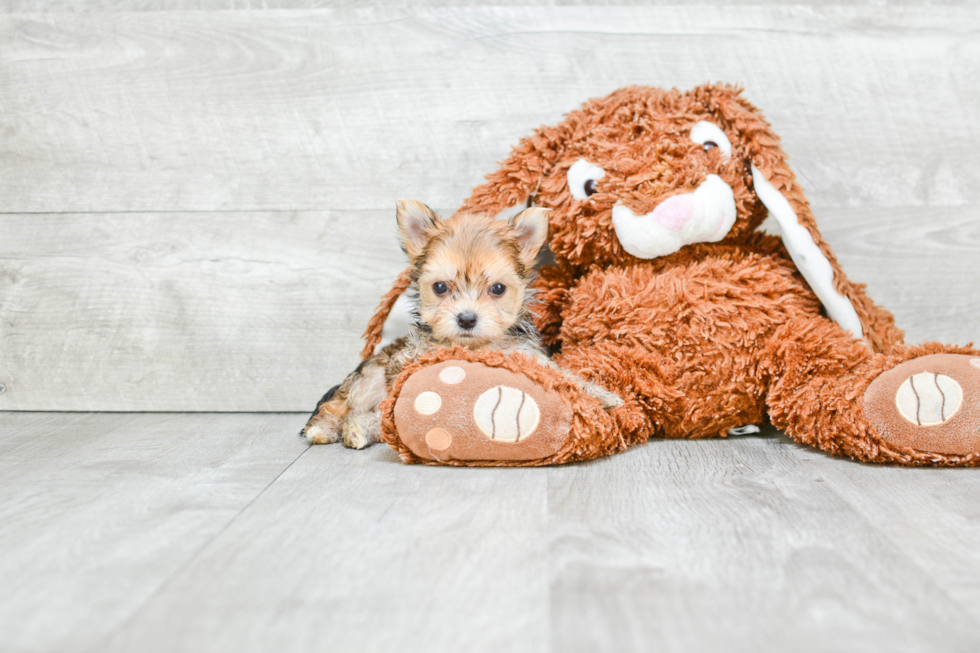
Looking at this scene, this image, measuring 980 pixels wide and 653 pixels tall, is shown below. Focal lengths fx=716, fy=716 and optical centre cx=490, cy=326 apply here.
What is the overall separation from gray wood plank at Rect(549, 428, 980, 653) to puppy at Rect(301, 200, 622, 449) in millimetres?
339

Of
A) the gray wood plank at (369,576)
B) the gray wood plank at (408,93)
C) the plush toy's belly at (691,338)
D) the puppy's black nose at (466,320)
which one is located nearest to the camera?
the gray wood plank at (369,576)

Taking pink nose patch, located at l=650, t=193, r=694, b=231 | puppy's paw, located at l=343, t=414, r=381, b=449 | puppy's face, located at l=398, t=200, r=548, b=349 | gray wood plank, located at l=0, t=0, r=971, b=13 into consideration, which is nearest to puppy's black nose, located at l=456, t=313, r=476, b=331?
puppy's face, located at l=398, t=200, r=548, b=349

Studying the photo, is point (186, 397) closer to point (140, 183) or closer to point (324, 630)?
point (140, 183)

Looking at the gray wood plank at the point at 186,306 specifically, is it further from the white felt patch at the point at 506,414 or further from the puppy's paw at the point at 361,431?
the white felt patch at the point at 506,414

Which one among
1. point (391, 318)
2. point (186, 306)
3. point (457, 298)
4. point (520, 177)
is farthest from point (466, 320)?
point (186, 306)

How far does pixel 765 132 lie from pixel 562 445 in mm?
885

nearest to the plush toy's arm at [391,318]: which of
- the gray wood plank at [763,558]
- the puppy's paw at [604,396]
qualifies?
the puppy's paw at [604,396]

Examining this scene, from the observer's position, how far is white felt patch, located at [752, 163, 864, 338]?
1607 millimetres

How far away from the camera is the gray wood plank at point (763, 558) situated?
0.79 m

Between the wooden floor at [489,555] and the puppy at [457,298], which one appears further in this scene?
the puppy at [457,298]

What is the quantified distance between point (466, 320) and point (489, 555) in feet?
1.94

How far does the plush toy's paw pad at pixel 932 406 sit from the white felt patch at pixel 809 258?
0.83 ft

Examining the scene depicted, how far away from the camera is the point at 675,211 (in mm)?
1554

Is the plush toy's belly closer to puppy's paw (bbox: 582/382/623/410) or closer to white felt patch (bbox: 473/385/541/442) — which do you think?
puppy's paw (bbox: 582/382/623/410)
